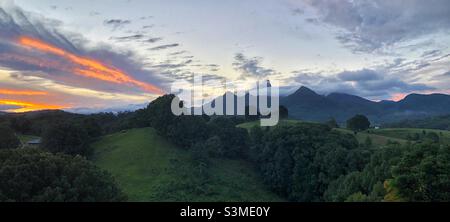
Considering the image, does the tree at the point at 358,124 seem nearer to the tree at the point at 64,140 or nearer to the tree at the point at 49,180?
the tree at the point at 64,140

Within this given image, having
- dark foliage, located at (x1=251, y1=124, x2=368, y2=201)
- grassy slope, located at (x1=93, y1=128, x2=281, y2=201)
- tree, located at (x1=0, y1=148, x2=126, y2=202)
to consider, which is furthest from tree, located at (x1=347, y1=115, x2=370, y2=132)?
tree, located at (x1=0, y1=148, x2=126, y2=202)

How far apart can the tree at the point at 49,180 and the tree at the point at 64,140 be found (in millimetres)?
31469

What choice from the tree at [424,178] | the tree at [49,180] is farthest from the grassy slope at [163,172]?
the tree at [424,178]

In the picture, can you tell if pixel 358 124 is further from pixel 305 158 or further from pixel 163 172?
pixel 163 172

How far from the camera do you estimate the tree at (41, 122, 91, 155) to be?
179 ft

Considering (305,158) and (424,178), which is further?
(305,158)

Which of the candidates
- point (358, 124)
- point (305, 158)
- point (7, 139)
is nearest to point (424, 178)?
point (305, 158)

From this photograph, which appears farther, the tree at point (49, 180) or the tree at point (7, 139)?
the tree at point (7, 139)

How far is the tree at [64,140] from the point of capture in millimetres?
54656

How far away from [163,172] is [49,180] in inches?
1058

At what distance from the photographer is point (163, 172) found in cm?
4806

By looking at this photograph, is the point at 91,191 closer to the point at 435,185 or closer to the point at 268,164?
the point at 435,185

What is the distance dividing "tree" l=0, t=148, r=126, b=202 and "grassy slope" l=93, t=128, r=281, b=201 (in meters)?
13.4
